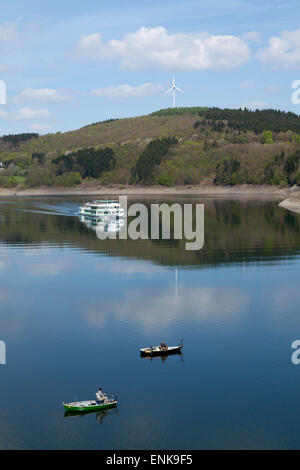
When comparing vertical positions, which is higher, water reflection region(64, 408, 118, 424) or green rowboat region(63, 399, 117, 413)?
green rowboat region(63, 399, 117, 413)

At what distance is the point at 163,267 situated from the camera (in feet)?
304

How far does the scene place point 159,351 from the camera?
1992 inches

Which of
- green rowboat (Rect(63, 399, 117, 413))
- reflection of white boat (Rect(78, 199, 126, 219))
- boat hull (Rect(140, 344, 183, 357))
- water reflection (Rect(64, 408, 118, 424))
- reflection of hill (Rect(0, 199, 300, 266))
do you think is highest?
reflection of white boat (Rect(78, 199, 126, 219))

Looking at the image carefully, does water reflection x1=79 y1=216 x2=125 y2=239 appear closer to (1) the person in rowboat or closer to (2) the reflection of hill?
(2) the reflection of hill

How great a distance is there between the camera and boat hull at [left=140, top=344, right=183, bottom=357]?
50344mm

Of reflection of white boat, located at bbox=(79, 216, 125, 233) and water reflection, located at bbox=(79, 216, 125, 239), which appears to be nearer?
water reflection, located at bbox=(79, 216, 125, 239)

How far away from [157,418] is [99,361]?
38.0 ft

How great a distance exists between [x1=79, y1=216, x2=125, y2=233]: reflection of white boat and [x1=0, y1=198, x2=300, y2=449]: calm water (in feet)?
162

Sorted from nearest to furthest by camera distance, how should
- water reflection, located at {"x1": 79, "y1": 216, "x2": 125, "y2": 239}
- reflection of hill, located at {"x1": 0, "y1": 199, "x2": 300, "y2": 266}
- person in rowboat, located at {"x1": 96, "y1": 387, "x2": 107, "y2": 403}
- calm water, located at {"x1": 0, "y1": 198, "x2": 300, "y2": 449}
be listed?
1. calm water, located at {"x1": 0, "y1": 198, "x2": 300, "y2": 449}
2. person in rowboat, located at {"x1": 96, "y1": 387, "x2": 107, "y2": 403}
3. reflection of hill, located at {"x1": 0, "y1": 199, "x2": 300, "y2": 266}
4. water reflection, located at {"x1": 79, "y1": 216, "x2": 125, "y2": 239}

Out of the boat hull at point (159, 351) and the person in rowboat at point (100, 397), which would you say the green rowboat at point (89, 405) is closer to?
the person in rowboat at point (100, 397)

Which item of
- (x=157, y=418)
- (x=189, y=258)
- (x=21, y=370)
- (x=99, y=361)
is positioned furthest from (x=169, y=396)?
(x=189, y=258)

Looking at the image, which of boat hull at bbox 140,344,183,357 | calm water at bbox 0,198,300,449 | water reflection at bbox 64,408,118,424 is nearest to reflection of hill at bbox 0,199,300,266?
calm water at bbox 0,198,300,449

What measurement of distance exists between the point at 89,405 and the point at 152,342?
14583mm

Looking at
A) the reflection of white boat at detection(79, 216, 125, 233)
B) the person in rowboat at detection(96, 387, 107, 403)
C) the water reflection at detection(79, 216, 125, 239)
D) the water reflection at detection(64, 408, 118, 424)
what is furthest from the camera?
the reflection of white boat at detection(79, 216, 125, 233)
